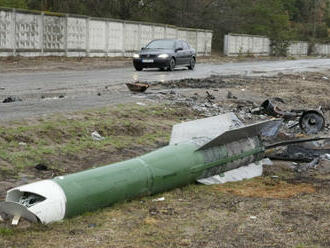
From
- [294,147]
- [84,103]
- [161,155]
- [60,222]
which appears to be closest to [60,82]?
[84,103]

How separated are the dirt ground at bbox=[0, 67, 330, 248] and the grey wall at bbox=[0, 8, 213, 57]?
1753cm

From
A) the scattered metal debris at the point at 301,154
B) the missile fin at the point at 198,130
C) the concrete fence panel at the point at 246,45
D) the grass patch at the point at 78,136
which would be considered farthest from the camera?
the concrete fence panel at the point at 246,45

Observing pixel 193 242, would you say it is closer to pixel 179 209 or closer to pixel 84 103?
pixel 179 209

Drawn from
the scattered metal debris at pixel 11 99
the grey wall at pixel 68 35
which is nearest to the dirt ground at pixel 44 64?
the grey wall at pixel 68 35

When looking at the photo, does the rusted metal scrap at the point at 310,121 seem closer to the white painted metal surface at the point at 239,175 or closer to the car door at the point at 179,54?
the white painted metal surface at the point at 239,175

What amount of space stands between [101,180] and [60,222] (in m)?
0.67

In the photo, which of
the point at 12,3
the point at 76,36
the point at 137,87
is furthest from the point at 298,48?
the point at 137,87

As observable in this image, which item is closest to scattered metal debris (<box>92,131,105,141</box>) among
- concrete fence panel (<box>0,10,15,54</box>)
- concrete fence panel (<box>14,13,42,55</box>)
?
concrete fence panel (<box>0,10,15,54</box>)

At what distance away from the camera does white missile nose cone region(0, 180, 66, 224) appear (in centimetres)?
573

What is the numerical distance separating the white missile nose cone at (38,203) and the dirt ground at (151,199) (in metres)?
0.10

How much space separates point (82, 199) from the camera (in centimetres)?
607

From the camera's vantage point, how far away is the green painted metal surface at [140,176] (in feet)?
20.1

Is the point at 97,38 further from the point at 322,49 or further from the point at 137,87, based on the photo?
the point at 322,49

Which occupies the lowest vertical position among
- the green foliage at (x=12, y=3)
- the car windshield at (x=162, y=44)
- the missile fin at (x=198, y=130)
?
the missile fin at (x=198, y=130)
